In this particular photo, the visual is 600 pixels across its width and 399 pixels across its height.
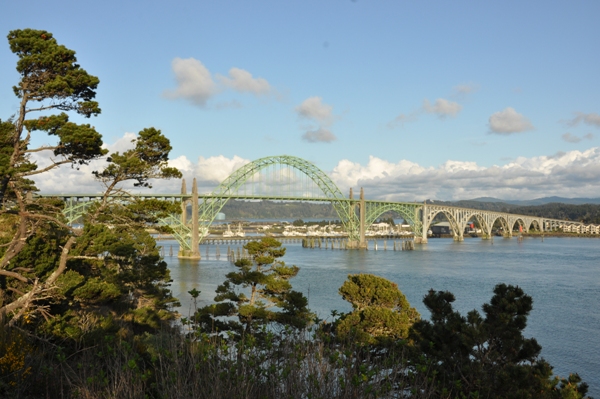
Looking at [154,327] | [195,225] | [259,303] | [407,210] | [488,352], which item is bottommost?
[154,327]

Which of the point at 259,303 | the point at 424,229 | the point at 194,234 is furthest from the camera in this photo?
the point at 424,229

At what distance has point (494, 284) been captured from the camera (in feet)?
122

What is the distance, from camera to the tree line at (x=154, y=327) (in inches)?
181

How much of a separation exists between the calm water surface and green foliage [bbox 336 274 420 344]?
1430 millimetres

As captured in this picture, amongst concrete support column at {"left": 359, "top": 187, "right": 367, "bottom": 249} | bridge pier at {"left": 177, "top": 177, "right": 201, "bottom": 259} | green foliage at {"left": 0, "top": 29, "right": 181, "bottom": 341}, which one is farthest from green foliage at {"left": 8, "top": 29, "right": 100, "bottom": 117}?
concrete support column at {"left": 359, "top": 187, "right": 367, "bottom": 249}

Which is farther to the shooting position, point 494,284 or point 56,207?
point 494,284

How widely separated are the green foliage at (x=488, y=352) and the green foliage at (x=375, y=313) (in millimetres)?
3400

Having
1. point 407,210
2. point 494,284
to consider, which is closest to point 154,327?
point 494,284

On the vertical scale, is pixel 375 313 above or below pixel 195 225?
below

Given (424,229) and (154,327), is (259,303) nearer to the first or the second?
(154,327)

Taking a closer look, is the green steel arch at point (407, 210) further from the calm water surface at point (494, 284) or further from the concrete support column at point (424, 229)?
the calm water surface at point (494, 284)

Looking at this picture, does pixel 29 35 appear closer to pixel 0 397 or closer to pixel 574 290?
pixel 0 397

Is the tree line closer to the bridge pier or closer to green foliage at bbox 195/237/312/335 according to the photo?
green foliage at bbox 195/237/312/335

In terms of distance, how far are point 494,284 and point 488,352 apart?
32.9 metres
